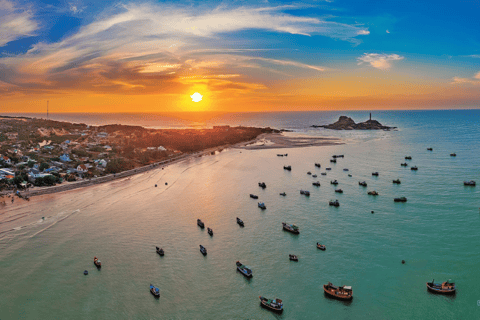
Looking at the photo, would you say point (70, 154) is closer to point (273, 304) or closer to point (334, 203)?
point (334, 203)

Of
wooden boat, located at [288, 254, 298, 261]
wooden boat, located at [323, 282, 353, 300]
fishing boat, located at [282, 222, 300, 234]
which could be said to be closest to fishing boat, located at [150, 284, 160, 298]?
wooden boat, located at [288, 254, 298, 261]

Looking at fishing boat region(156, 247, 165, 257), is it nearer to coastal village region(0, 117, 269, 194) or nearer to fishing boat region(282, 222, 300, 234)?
fishing boat region(282, 222, 300, 234)

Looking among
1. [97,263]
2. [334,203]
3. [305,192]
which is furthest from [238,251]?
[305,192]

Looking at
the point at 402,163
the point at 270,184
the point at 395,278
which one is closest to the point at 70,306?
the point at 395,278

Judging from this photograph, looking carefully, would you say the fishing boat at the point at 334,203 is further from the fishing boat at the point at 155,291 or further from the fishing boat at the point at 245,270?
the fishing boat at the point at 155,291

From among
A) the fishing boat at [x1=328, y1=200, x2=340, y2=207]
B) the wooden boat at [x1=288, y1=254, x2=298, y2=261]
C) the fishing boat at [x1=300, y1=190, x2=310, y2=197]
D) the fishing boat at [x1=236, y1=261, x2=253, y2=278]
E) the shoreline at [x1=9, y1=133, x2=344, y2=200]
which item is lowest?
the fishing boat at [x1=236, y1=261, x2=253, y2=278]

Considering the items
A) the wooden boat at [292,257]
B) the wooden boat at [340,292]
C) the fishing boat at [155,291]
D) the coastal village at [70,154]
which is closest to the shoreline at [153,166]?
the coastal village at [70,154]
